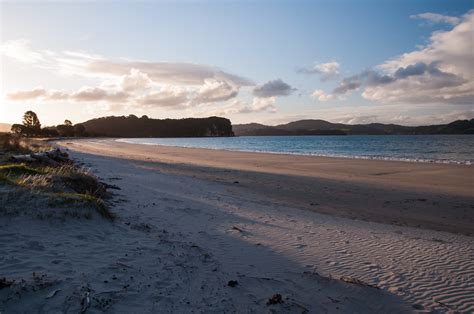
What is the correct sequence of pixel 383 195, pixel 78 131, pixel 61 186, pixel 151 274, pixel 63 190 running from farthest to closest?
1. pixel 78 131
2. pixel 383 195
3. pixel 61 186
4. pixel 63 190
5. pixel 151 274

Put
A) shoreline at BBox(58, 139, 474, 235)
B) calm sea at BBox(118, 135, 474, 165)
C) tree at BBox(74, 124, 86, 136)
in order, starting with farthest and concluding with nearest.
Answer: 1. tree at BBox(74, 124, 86, 136)
2. calm sea at BBox(118, 135, 474, 165)
3. shoreline at BBox(58, 139, 474, 235)

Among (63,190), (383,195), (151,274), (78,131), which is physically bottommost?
(383,195)

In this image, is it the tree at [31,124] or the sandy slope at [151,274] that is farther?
the tree at [31,124]

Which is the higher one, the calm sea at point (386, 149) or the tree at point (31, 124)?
the tree at point (31, 124)

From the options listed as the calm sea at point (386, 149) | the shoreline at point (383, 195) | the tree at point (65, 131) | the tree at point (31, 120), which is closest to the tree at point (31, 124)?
the tree at point (31, 120)

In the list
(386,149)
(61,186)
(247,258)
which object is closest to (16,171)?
(61,186)

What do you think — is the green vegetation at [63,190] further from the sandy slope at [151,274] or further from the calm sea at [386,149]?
the calm sea at [386,149]

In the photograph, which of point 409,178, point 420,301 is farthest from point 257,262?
point 409,178

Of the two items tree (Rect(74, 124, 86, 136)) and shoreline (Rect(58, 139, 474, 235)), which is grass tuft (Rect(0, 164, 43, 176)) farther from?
tree (Rect(74, 124, 86, 136))

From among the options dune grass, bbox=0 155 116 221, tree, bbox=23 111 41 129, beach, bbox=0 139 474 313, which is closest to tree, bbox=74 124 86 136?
tree, bbox=23 111 41 129

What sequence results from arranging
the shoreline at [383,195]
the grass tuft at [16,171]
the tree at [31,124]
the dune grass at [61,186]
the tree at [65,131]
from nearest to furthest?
the dune grass at [61,186]
the grass tuft at [16,171]
the shoreline at [383,195]
the tree at [31,124]
the tree at [65,131]

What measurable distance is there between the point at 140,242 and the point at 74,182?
4234 millimetres

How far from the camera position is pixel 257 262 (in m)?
6.18

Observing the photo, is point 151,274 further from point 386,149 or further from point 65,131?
point 65,131
